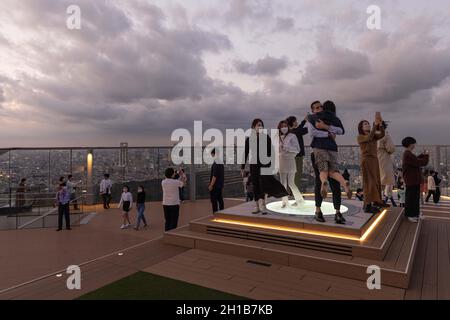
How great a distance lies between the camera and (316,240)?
4.45 metres

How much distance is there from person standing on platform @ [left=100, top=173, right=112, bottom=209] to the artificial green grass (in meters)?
7.74

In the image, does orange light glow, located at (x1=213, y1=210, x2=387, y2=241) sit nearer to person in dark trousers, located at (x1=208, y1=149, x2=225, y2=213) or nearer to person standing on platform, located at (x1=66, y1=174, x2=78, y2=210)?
person in dark trousers, located at (x1=208, y1=149, x2=225, y2=213)

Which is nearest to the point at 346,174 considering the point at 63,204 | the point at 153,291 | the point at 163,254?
the point at 163,254

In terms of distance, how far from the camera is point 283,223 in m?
5.12

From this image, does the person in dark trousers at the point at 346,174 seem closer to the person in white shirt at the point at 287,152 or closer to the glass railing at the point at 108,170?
the glass railing at the point at 108,170

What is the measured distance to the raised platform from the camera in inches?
156

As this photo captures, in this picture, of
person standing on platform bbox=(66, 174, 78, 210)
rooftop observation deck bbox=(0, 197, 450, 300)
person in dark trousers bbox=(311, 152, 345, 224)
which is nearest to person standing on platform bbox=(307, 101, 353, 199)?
person in dark trousers bbox=(311, 152, 345, 224)

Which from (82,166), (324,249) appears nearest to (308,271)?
(324,249)

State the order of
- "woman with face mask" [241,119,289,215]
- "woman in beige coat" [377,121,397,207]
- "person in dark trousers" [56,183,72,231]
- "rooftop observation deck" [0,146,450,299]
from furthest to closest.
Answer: "person in dark trousers" [56,183,72,231] < "woman in beige coat" [377,121,397,207] < "woman with face mask" [241,119,289,215] < "rooftop observation deck" [0,146,450,299]

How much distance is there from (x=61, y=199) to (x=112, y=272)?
15.3 ft

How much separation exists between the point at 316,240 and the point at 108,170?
9625 mm

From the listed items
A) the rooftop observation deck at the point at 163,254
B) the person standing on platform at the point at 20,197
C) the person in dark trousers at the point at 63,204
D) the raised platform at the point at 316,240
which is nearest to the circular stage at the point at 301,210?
the raised platform at the point at 316,240

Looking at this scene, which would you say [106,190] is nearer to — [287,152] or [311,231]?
[287,152]
